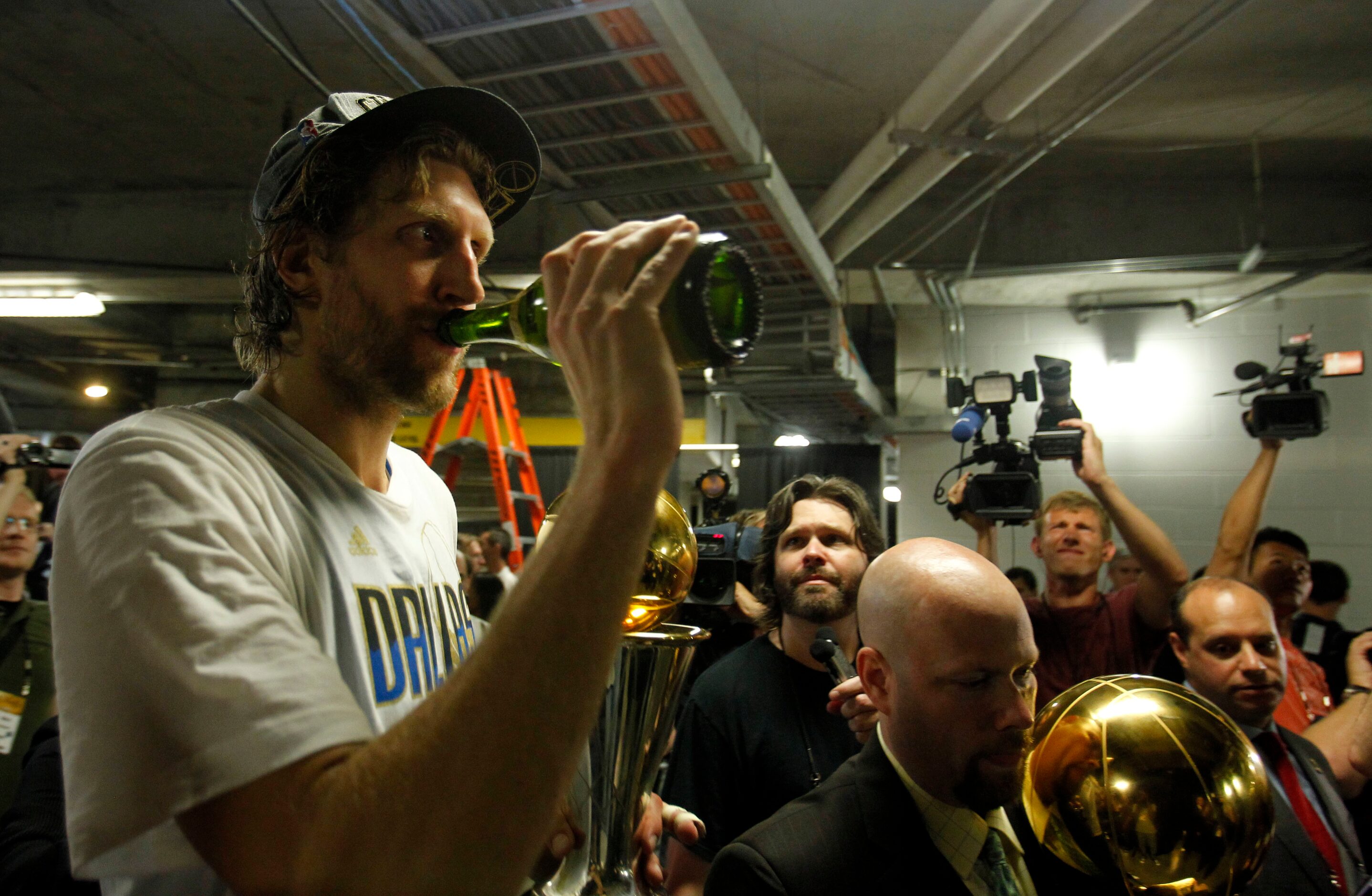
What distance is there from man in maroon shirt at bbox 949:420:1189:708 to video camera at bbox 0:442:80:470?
126 inches

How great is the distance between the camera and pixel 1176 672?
251 cm

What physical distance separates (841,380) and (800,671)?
344 cm

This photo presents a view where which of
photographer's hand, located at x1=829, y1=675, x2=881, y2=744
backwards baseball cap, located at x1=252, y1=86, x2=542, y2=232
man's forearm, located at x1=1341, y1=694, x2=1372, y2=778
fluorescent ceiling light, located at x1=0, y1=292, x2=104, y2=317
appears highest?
fluorescent ceiling light, located at x1=0, y1=292, x2=104, y2=317

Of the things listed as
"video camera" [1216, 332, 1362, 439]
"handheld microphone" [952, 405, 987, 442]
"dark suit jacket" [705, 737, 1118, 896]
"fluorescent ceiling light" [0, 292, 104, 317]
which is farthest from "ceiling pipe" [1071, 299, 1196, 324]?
"fluorescent ceiling light" [0, 292, 104, 317]

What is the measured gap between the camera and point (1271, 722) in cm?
198

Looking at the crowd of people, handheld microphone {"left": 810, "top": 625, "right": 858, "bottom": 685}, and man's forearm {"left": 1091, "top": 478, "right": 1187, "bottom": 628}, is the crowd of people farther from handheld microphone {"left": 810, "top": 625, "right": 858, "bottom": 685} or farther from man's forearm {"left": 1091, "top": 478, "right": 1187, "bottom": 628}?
man's forearm {"left": 1091, "top": 478, "right": 1187, "bottom": 628}

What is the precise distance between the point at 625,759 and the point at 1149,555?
2.32 metres

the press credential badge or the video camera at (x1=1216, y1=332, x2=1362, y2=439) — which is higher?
the video camera at (x1=1216, y1=332, x2=1362, y2=439)

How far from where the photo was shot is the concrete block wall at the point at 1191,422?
568 cm

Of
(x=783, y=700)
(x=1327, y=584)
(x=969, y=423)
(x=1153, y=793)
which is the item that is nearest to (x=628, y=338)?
(x=1153, y=793)

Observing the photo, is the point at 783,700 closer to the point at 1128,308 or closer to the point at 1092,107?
the point at 1092,107

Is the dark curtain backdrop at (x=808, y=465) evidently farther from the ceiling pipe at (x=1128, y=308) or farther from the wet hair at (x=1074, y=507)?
the wet hair at (x=1074, y=507)

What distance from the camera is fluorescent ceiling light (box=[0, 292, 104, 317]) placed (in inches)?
224

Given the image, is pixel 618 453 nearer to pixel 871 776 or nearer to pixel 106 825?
pixel 106 825
